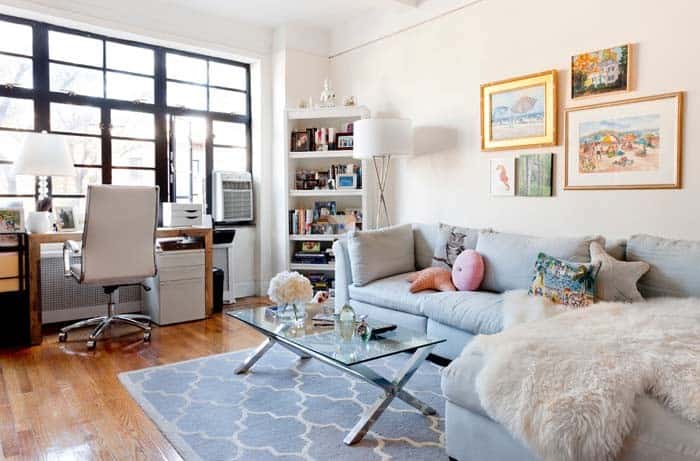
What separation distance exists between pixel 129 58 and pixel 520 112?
3470 mm

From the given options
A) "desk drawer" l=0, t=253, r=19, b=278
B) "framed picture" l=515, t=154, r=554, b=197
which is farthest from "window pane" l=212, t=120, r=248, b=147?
"framed picture" l=515, t=154, r=554, b=197

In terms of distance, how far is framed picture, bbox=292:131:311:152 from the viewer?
494 centimetres

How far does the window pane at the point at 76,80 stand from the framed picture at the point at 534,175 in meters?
3.60

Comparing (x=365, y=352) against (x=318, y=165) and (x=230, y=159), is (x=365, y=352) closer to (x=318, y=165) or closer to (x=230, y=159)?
(x=318, y=165)

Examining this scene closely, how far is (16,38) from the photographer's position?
4.02 metres

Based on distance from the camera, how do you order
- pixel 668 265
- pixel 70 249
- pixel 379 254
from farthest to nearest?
pixel 379 254, pixel 70 249, pixel 668 265

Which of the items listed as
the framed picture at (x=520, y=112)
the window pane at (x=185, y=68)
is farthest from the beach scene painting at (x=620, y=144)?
the window pane at (x=185, y=68)

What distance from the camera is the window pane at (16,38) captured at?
13.0 feet

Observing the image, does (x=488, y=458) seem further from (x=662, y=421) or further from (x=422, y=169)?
(x=422, y=169)

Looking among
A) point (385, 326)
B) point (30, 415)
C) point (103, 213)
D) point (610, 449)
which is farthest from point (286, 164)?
point (610, 449)

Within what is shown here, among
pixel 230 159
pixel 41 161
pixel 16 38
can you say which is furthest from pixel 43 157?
pixel 230 159

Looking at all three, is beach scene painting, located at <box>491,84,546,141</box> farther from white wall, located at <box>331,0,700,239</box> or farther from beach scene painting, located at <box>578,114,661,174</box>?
Result: beach scene painting, located at <box>578,114,661,174</box>

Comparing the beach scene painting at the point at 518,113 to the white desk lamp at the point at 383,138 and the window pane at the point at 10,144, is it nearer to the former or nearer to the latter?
the white desk lamp at the point at 383,138

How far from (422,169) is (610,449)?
10.5 ft
